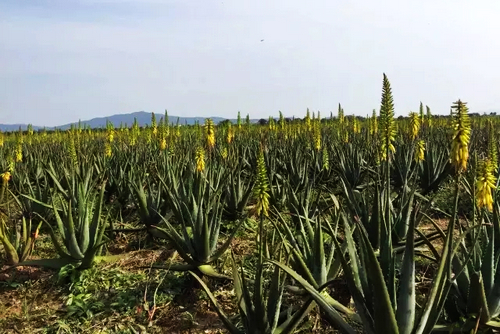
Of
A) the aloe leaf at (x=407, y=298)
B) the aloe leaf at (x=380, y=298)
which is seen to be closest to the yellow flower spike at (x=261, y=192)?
the aloe leaf at (x=380, y=298)

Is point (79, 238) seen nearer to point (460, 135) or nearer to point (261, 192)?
point (261, 192)

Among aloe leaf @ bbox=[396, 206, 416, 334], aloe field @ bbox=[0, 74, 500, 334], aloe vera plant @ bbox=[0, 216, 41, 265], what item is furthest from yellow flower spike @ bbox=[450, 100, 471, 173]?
aloe vera plant @ bbox=[0, 216, 41, 265]

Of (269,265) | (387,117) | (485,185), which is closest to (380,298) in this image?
(485,185)

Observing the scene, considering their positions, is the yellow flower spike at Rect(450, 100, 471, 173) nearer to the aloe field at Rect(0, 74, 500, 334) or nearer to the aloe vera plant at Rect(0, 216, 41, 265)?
the aloe field at Rect(0, 74, 500, 334)

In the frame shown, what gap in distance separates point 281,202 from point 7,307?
308 cm

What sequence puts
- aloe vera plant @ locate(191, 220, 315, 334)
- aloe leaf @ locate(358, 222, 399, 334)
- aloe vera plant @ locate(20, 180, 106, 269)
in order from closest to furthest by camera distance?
1. aloe leaf @ locate(358, 222, 399, 334)
2. aloe vera plant @ locate(191, 220, 315, 334)
3. aloe vera plant @ locate(20, 180, 106, 269)

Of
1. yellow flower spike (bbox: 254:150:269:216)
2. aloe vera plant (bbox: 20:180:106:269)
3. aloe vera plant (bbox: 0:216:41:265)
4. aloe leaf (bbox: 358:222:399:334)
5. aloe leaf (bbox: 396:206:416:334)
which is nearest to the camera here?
aloe leaf (bbox: 358:222:399:334)

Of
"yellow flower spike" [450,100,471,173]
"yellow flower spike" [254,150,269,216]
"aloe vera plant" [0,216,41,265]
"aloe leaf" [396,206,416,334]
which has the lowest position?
"aloe vera plant" [0,216,41,265]

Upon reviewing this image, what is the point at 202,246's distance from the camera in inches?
140

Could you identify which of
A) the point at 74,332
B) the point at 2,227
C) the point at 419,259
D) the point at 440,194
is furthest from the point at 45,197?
the point at 440,194

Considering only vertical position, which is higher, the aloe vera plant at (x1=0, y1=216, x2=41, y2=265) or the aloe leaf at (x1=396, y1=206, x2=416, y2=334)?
the aloe leaf at (x1=396, y1=206, x2=416, y2=334)

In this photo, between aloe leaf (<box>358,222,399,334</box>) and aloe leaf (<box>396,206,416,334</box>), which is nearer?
aloe leaf (<box>358,222,399,334</box>)

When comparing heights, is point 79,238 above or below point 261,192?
below

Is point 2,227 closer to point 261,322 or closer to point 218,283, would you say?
point 218,283
